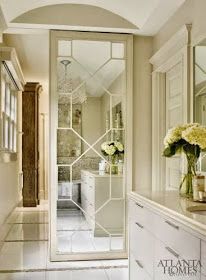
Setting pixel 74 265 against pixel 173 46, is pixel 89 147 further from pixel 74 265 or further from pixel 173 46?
pixel 173 46

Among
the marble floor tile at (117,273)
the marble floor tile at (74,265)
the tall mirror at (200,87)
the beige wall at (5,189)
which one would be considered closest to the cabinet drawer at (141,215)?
the tall mirror at (200,87)

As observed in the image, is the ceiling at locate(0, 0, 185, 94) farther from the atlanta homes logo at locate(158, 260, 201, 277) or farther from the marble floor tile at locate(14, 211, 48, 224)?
the marble floor tile at locate(14, 211, 48, 224)

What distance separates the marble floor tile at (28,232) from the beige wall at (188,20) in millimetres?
2926

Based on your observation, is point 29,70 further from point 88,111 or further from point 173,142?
point 173,142

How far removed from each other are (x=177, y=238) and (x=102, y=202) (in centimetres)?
213

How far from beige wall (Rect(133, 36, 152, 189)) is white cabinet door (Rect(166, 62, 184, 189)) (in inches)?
11.5

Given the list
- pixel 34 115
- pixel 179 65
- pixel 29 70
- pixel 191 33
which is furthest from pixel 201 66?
pixel 34 115

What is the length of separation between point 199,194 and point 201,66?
1.05 m

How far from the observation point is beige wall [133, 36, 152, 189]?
3945 mm

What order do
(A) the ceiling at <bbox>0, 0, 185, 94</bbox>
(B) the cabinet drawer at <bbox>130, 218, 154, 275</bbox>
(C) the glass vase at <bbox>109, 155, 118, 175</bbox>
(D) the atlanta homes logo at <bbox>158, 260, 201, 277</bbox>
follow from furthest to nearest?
(C) the glass vase at <bbox>109, 155, 118, 175</bbox> → (A) the ceiling at <bbox>0, 0, 185, 94</bbox> → (B) the cabinet drawer at <bbox>130, 218, 154, 275</bbox> → (D) the atlanta homes logo at <bbox>158, 260, 201, 277</bbox>

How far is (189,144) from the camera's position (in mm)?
2404

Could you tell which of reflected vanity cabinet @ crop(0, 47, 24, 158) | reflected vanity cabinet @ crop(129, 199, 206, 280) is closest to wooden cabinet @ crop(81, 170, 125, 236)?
reflected vanity cabinet @ crop(0, 47, 24, 158)

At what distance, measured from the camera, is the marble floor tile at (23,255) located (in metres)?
3.56

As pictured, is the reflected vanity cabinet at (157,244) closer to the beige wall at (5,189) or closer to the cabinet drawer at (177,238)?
the cabinet drawer at (177,238)
